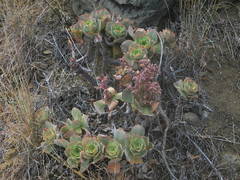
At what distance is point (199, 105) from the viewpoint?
1.97m

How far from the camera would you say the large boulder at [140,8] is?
2.28 m

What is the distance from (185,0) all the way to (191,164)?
98cm

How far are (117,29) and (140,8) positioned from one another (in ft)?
1.29

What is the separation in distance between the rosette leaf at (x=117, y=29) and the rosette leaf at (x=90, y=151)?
56 centimetres

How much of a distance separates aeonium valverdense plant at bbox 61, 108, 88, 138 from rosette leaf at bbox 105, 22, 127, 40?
428mm

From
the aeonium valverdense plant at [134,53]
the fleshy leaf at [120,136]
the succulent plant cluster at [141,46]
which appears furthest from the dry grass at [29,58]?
the aeonium valverdense plant at [134,53]

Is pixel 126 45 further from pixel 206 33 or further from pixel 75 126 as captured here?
pixel 206 33

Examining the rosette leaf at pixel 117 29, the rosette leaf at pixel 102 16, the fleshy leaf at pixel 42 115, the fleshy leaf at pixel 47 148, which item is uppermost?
the rosette leaf at pixel 102 16

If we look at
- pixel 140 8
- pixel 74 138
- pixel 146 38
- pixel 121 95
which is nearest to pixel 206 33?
pixel 140 8

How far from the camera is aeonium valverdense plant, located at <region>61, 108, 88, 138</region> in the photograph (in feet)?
6.01

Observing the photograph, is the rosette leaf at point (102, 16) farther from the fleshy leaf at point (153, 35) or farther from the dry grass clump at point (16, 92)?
the dry grass clump at point (16, 92)

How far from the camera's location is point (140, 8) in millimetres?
2301

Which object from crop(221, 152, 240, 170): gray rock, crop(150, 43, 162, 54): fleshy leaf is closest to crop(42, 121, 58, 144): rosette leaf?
crop(150, 43, 162, 54): fleshy leaf

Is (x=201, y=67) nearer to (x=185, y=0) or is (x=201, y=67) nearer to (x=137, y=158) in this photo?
(x=185, y=0)
